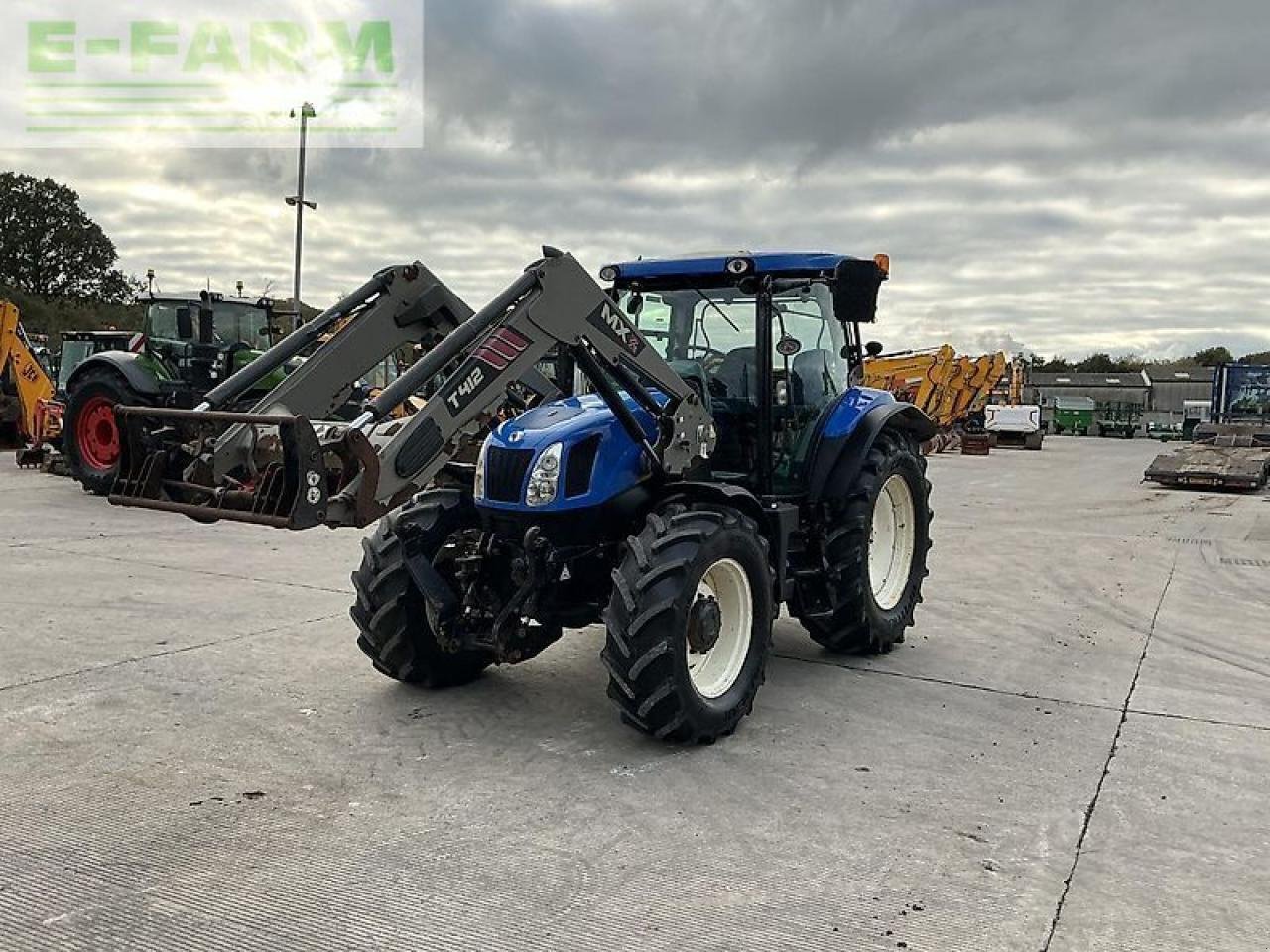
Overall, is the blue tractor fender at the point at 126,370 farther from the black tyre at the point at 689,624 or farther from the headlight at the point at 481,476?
the black tyre at the point at 689,624

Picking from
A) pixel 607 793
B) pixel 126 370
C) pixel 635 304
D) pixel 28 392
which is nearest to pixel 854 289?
pixel 635 304

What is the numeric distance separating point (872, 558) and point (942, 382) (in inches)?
920

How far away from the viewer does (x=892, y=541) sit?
7.01 meters

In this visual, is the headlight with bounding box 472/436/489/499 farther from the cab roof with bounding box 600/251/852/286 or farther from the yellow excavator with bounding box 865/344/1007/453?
the yellow excavator with bounding box 865/344/1007/453

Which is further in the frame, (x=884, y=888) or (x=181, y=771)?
(x=181, y=771)

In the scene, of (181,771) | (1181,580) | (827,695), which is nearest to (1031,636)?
(827,695)

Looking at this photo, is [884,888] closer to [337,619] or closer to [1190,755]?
[1190,755]

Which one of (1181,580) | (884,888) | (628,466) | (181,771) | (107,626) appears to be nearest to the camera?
(884,888)

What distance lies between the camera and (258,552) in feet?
31.9

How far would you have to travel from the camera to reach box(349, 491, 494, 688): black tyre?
5.26 metres

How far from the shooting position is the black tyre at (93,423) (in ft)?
43.8

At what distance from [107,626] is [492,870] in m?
4.29

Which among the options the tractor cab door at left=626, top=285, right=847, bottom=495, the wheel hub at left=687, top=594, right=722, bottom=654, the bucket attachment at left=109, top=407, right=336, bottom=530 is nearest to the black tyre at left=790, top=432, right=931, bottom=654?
the tractor cab door at left=626, top=285, right=847, bottom=495

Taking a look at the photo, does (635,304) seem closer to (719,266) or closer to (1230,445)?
(719,266)
